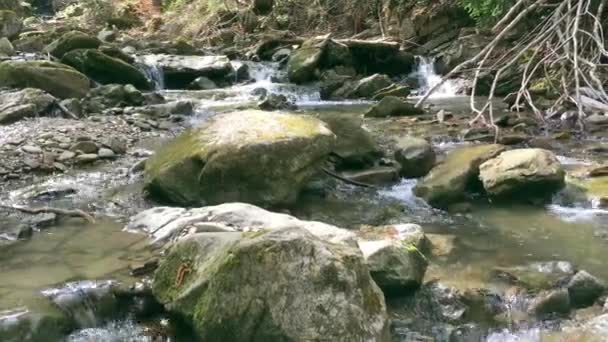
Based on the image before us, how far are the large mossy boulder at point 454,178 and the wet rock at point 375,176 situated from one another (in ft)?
1.23

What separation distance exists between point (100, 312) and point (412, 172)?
399 centimetres

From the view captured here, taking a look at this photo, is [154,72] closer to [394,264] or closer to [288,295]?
[394,264]

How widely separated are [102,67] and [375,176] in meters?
7.30

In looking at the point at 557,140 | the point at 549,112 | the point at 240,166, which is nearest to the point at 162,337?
the point at 240,166

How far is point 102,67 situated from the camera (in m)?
12.9

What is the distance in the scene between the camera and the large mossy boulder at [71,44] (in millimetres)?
14000

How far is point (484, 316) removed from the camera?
15.0 feet

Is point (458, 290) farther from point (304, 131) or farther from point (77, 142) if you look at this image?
point (77, 142)

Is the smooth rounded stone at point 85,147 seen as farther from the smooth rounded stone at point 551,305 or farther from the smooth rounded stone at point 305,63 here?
the smooth rounded stone at point 305,63

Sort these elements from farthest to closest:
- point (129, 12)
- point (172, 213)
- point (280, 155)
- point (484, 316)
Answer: point (129, 12)
point (280, 155)
point (172, 213)
point (484, 316)

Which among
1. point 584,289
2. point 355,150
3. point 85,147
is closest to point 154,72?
point 85,147

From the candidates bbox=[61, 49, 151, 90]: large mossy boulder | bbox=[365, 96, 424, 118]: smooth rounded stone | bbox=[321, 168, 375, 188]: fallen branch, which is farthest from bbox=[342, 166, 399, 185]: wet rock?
bbox=[61, 49, 151, 90]: large mossy boulder

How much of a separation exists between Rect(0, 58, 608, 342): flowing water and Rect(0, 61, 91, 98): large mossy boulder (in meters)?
4.04

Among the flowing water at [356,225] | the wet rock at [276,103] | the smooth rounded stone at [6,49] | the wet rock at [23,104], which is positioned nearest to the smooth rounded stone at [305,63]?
the wet rock at [276,103]
